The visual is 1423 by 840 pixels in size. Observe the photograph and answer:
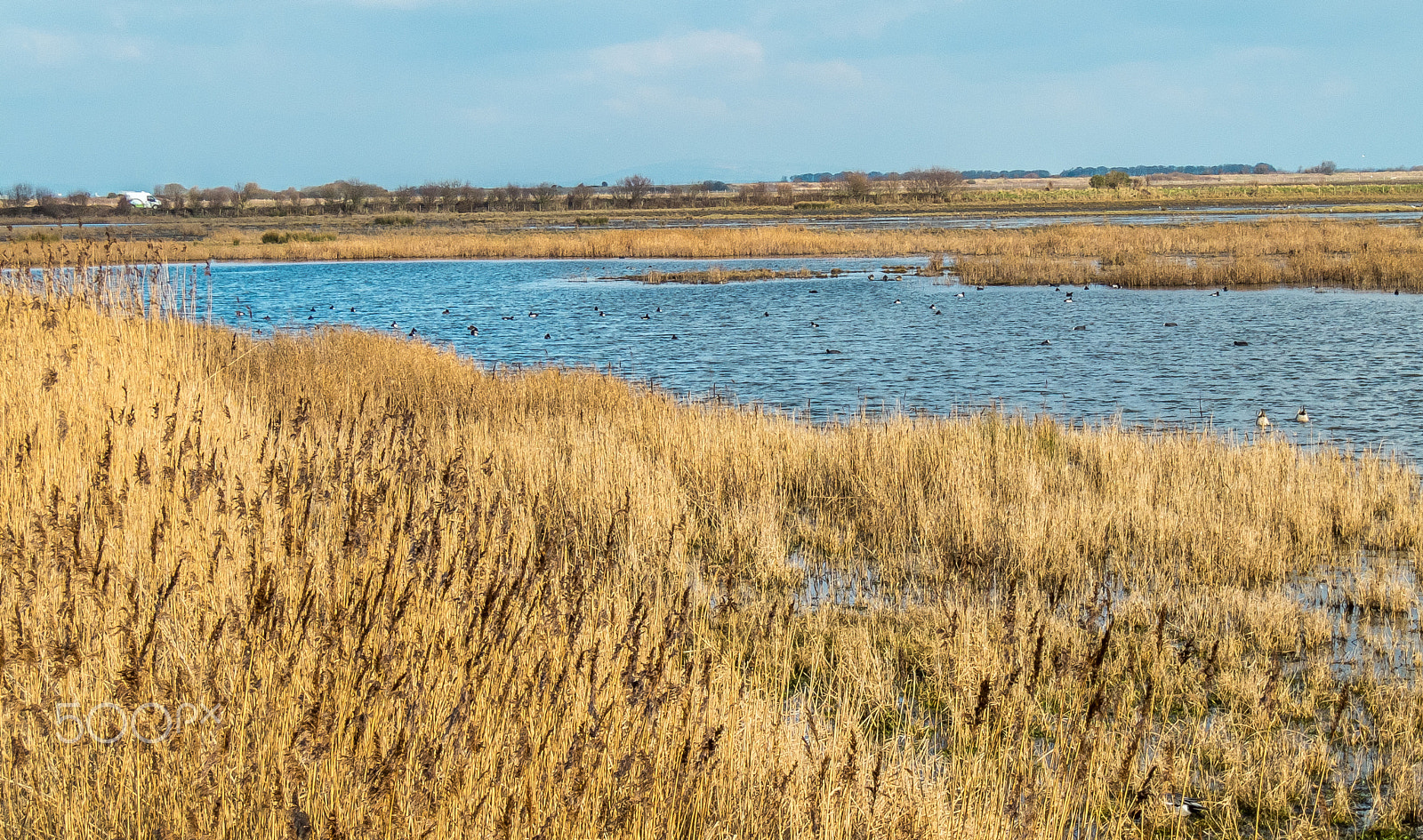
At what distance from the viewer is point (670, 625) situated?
3.32m

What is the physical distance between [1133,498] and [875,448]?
7.65 ft

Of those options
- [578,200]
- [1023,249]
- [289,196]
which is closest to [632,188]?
[578,200]

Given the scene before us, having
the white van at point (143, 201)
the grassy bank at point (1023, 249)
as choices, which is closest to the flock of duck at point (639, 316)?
the grassy bank at point (1023, 249)

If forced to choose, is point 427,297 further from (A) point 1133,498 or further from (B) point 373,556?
(B) point 373,556

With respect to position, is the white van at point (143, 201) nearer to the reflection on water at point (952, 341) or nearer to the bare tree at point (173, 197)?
the bare tree at point (173, 197)

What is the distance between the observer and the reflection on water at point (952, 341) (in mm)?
15344

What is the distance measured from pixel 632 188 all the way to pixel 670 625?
10402 cm

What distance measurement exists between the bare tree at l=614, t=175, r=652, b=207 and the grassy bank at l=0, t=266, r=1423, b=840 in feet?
300

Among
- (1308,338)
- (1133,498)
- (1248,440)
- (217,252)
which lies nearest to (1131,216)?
(1308,338)

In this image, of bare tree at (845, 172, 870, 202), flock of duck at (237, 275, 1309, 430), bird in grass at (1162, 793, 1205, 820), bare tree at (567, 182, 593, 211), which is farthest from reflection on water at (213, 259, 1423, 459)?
bare tree at (845, 172, 870, 202)

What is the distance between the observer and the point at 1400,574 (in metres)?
7.01

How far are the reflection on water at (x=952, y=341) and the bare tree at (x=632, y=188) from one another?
210 feet

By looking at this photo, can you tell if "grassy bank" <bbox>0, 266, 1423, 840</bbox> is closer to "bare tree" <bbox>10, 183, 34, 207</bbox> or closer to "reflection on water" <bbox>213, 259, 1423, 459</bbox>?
"reflection on water" <bbox>213, 259, 1423, 459</bbox>

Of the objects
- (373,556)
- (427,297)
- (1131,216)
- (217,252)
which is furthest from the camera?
(1131,216)
